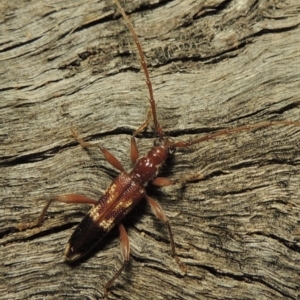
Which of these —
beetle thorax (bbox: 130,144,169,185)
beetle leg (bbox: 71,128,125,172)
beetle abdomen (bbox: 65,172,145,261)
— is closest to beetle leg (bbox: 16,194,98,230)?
beetle abdomen (bbox: 65,172,145,261)

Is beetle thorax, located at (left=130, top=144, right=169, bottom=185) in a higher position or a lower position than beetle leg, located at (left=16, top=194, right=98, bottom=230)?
higher

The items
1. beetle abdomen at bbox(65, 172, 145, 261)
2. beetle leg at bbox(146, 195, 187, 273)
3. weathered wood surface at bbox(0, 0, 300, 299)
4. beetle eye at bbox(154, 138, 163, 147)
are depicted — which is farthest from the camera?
beetle eye at bbox(154, 138, 163, 147)

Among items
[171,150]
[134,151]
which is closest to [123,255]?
[134,151]

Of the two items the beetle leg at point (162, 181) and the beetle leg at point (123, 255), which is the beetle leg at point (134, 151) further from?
the beetle leg at point (123, 255)

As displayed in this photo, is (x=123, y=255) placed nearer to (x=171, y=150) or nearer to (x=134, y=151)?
(x=134, y=151)

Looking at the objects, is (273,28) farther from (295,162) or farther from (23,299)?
(23,299)

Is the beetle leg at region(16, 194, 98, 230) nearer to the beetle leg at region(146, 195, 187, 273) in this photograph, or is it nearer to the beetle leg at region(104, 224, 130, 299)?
the beetle leg at region(104, 224, 130, 299)

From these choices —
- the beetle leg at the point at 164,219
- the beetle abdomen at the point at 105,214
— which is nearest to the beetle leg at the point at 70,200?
the beetle abdomen at the point at 105,214

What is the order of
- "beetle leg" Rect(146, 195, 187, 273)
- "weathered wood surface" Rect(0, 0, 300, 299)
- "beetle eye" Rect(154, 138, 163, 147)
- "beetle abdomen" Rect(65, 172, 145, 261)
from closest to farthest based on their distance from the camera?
"weathered wood surface" Rect(0, 0, 300, 299) < "beetle leg" Rect(146, 195, 187, 273) < "beetle abdomen" Rect(65, 172, 145, 261) < "beetle eye" Rect(154, 138, 163, 147)
